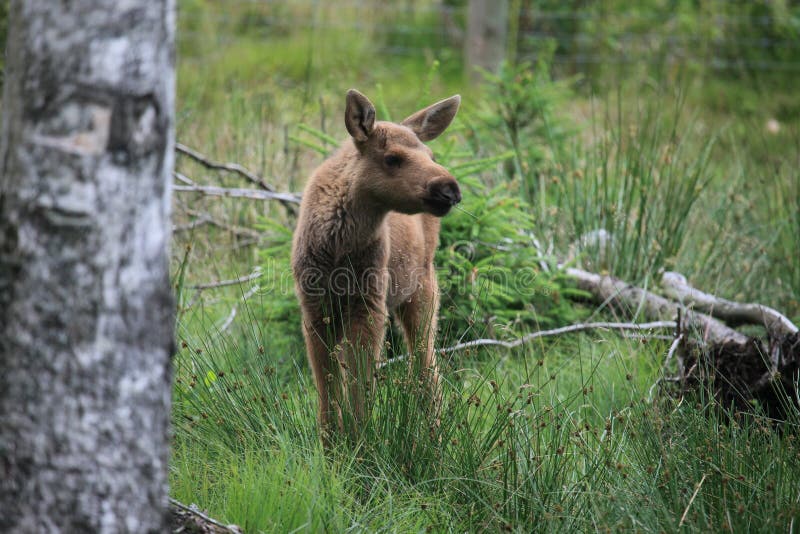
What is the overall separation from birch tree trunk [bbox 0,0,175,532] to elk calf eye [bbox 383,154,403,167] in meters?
2.00

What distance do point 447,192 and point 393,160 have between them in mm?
417

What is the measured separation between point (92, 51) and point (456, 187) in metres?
2.01

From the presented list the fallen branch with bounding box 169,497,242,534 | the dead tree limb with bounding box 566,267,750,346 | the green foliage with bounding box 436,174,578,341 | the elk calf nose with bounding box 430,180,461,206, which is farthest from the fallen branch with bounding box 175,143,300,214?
the fallen branch with bounding box 169,497,242,534

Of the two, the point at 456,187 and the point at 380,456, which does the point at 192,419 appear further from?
the point at 456,187

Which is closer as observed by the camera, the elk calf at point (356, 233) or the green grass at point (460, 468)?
the green grass at point (460, 468)

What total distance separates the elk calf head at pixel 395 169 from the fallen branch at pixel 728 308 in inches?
66.0

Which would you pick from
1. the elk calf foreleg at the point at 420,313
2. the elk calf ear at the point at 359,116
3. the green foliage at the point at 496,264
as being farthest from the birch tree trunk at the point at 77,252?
the green foliage at the point at 496,264

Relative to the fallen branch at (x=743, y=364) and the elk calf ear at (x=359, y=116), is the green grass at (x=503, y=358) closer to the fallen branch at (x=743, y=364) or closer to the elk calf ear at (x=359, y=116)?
the fallen branch at (x=743, y=364)

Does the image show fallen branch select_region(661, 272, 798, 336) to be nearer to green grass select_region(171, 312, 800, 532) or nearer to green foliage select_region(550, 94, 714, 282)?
green foliage select_region(550, 94, 714, 282)

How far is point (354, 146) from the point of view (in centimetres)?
439

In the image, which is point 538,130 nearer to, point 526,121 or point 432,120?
point 526,121

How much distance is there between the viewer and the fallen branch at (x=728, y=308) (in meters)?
4.81

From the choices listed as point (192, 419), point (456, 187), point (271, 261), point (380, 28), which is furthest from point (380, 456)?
point (380, 28)

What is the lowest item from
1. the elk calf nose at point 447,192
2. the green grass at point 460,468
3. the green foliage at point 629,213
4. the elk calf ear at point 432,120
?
the green grass at point 460,468
